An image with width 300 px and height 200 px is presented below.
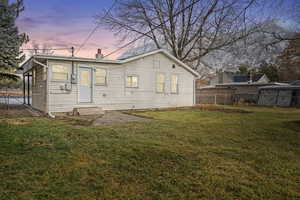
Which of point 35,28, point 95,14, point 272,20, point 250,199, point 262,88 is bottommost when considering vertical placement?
→ point 250,199

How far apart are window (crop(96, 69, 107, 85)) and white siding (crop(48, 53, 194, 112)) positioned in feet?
0.60

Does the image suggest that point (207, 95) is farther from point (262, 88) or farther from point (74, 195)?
point (74, 195)

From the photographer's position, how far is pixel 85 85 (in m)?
9.76

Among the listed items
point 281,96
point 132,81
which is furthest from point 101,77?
point 281,96

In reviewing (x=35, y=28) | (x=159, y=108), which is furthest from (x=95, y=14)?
(x=159, y=108)

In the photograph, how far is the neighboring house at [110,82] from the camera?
898 cm

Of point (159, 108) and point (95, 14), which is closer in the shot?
point (159, 108)

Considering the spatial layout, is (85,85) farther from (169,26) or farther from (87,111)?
(169,26)

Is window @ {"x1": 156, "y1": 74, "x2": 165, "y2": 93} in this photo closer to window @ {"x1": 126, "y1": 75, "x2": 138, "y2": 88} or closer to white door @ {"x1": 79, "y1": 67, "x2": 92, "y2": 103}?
window @ {"x1": 126, "y1": 75, "x2": 138, "y2": 88}

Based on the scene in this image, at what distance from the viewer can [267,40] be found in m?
7.11

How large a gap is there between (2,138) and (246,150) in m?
5.50

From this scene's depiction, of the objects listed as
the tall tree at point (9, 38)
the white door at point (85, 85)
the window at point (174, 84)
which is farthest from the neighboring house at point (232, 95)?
the tall tree at point (9, 38)

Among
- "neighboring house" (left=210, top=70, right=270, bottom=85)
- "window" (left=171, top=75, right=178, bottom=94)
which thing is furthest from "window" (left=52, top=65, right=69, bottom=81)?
"neighboring house" (left=210, top=70, right=270, bottom=85)

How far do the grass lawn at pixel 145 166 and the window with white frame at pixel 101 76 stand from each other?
210 inches
